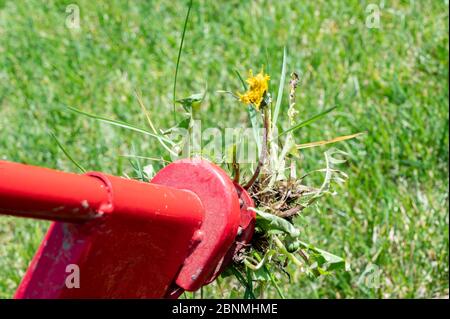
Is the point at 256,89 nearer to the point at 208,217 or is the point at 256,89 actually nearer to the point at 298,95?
the point at 208,217

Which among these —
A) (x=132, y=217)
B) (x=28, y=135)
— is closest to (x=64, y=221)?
(x=132, y=217)

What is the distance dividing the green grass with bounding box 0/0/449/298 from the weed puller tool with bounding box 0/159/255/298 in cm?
109

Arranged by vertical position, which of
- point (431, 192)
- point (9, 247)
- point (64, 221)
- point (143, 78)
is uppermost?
point (64, 221)

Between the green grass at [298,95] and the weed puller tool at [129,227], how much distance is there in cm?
109

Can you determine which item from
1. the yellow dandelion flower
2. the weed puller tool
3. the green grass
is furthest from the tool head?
the green grass

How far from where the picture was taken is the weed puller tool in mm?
1092

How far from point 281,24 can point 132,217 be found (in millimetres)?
2266

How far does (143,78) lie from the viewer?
3.28 meters

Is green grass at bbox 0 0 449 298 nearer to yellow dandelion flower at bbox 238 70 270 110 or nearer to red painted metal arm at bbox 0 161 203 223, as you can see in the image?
yellow dandelion flower at bbox 238 70 270 110

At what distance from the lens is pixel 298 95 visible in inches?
120

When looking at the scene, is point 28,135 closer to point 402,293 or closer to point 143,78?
point 143,78

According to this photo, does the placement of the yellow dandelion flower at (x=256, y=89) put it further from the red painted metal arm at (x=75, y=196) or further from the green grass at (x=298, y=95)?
the green grass at (x=298, y=95)

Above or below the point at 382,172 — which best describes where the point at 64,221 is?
above

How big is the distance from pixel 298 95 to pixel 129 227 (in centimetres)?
188
